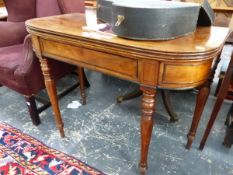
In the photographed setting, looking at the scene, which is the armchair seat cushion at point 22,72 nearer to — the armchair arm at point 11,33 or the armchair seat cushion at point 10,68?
the armchair seat cushion at point 10,68

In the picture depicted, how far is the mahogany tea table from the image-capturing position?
27.2 inches

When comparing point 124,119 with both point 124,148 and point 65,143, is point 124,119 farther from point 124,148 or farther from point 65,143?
point 65,143

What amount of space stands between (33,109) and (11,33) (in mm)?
798

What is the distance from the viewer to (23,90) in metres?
1.37

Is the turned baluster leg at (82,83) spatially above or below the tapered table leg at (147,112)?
below

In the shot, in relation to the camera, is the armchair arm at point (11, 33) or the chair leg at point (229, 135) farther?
the armchair arm at point (11, 33)

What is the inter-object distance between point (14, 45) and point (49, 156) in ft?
3.64

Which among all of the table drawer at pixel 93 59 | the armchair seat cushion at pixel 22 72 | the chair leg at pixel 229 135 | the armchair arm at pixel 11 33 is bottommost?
the chair leg at pixel 229 135

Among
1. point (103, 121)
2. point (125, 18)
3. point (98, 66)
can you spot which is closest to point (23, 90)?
point (103, 121)

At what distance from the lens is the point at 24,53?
1309mm

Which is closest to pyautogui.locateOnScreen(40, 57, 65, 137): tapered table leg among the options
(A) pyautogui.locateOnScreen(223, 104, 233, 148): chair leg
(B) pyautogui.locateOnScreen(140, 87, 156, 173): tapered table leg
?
(B) pyautogui.locateOnScreen(140, 87, 156, 173): tapered table leg

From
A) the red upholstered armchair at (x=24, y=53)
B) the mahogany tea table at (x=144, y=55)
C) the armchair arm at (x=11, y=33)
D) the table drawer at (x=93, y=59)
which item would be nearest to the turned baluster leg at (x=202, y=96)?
the mahogany tea table at (x=144, y=55)

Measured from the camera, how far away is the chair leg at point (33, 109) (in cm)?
141

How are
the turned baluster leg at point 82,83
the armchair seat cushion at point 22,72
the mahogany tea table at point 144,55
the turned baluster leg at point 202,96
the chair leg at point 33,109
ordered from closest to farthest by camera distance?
1. the mahogany tea table at point 144,55
2. the turned baluster leg at point 202,96
3. the armchair seat cushion at point 22,72
4. the chair leg at point 33,109
5. the turned baluster leg at point 82,83
